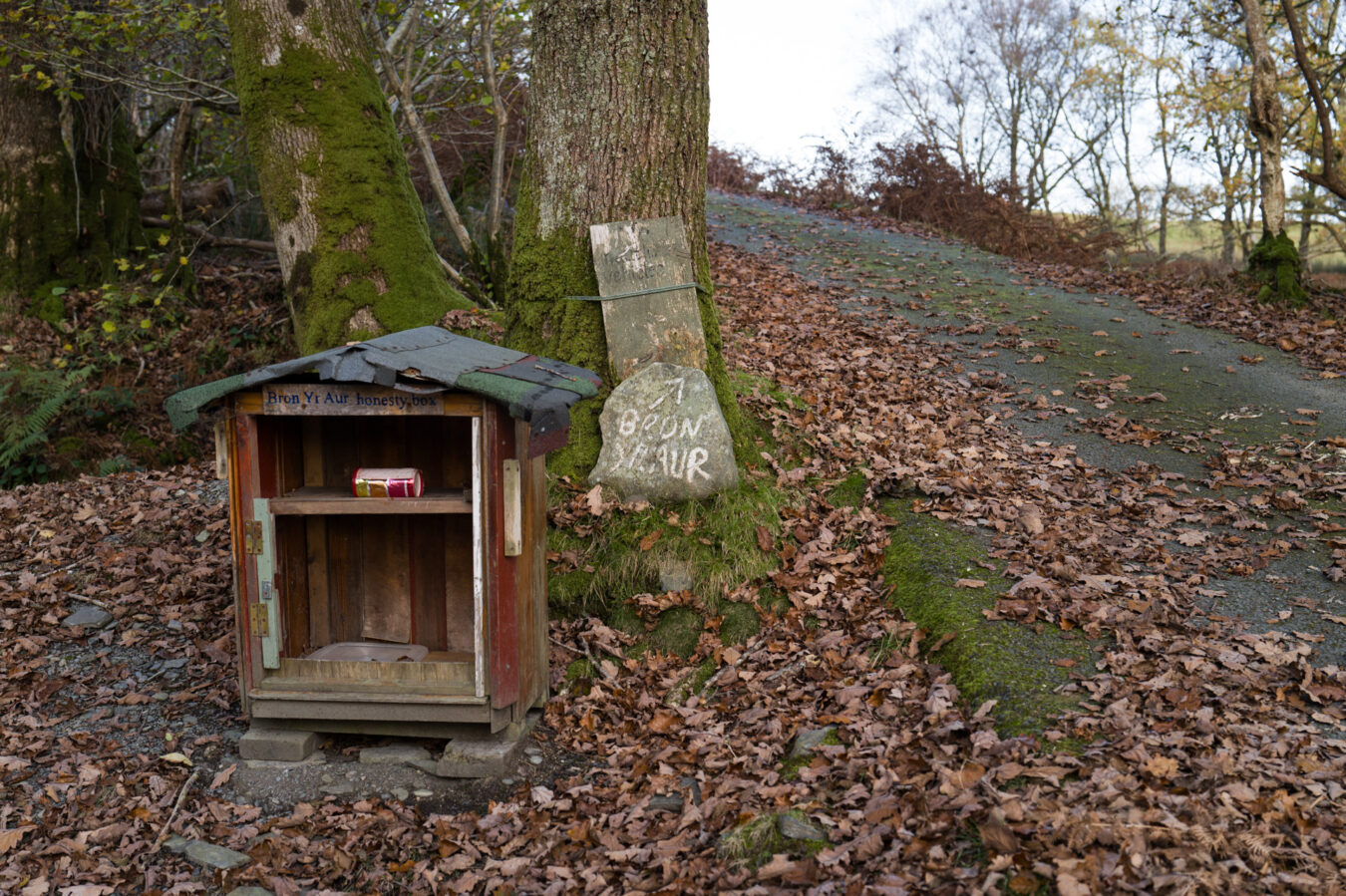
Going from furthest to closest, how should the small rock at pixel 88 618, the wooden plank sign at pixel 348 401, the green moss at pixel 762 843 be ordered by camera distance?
1. the small rock at pixel 88 618
2. the wooden plank sign at pixel 348 401
3. the green moss at pixel 762 843

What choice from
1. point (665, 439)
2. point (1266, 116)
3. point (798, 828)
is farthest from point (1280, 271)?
point (798, 828)

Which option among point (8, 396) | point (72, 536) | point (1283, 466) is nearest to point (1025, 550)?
point (1283, 466)

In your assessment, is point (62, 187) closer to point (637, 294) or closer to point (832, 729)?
point (637, 294)

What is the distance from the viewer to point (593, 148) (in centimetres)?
565

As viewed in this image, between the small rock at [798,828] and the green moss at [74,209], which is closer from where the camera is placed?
the small rock at [798,828]

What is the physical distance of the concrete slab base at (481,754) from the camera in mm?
3939

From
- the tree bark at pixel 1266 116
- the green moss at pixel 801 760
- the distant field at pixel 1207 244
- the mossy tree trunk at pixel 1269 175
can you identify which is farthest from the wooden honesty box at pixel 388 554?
the distant field at pixel 1207 244

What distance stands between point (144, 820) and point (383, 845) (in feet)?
3.18

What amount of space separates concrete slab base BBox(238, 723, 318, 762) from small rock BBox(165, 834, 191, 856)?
50 centimetres

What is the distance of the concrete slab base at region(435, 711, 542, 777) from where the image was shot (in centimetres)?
394

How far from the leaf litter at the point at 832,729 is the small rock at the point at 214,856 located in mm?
51

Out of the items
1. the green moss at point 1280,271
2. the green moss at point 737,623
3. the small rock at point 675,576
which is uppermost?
the green moss at point 1280,271

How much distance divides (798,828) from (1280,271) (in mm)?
10290

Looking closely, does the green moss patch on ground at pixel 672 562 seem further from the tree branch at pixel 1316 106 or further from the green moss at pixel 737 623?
the tree branch at pixel 1316 106
